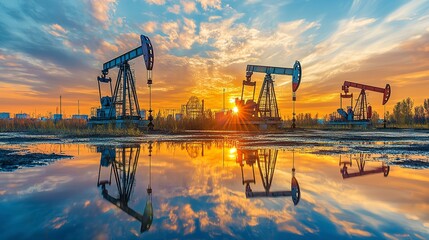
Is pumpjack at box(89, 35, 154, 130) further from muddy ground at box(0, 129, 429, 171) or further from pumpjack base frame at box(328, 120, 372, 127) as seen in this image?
pumpjack base frame at box(328, 120, 372, 127)

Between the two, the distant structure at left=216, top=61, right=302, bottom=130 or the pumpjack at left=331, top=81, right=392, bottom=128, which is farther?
the pumpjack at left=331, top=81, right=392, bottom=128

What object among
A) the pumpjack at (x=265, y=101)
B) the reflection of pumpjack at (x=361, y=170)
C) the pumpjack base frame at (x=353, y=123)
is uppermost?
the pumpjack at (x=265, y=101)

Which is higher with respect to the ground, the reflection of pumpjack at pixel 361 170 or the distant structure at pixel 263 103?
the distant structure at pixel 263 103

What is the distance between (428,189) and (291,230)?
3.47m

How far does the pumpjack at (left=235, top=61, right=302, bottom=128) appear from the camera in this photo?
32.2m

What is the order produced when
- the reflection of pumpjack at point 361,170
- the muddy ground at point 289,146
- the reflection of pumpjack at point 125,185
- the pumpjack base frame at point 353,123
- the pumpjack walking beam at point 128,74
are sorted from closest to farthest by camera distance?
1. the reflection of pumpjack at point 125,185
2. the reflection of pumpjack at point 361,170
3. the muddy ground at point 289,146
4. the pumpjack walking beam at point 128,74
5. the pumpjack base frame at point 353,123

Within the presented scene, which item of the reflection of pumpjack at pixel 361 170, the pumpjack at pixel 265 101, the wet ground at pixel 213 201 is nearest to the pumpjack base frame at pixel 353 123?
the pumpjack at pixel 265 101

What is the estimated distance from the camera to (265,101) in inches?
1291

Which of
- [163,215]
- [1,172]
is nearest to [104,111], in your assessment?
[1,172]

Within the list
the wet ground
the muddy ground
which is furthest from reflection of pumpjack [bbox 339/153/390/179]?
the muddy ground

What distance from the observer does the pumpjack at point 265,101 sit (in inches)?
1270

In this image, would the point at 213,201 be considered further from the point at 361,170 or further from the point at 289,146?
the point at 289,146

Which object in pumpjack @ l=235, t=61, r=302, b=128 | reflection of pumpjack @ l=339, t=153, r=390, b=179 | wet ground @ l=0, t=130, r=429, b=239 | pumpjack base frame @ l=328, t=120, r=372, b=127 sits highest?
pumpjack @ l=235, t=61, r=302, b=128

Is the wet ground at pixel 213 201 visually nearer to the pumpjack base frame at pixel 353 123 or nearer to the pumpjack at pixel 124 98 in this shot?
the pumpjack at pixel 124 98
